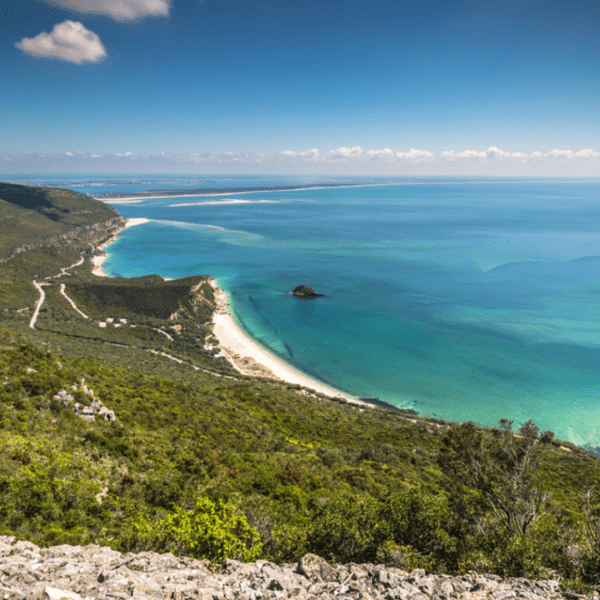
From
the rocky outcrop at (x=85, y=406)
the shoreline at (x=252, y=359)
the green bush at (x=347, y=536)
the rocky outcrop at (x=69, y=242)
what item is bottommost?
the shoreline at (x=252, y=359)

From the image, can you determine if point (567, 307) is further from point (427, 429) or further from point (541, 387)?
point (427, 429)

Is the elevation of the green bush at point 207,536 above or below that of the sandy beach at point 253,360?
above

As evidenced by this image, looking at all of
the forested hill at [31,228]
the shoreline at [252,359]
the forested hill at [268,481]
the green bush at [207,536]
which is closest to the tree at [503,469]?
the forested hill at [268,481]

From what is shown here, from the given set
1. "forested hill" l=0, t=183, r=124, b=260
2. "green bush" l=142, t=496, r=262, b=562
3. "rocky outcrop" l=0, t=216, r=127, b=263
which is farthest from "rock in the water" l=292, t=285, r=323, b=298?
"forested hill" l=0, t=183, r=124, b=260

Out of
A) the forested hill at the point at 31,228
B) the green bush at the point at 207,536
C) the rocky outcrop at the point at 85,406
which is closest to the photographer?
the green bush at the point at 207,536

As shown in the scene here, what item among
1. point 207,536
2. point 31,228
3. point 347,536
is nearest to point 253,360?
point 347,536

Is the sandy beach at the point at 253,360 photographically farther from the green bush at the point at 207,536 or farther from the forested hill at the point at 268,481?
the green bush at the point at 207,536

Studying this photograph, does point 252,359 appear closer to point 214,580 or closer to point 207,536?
point 207,536
